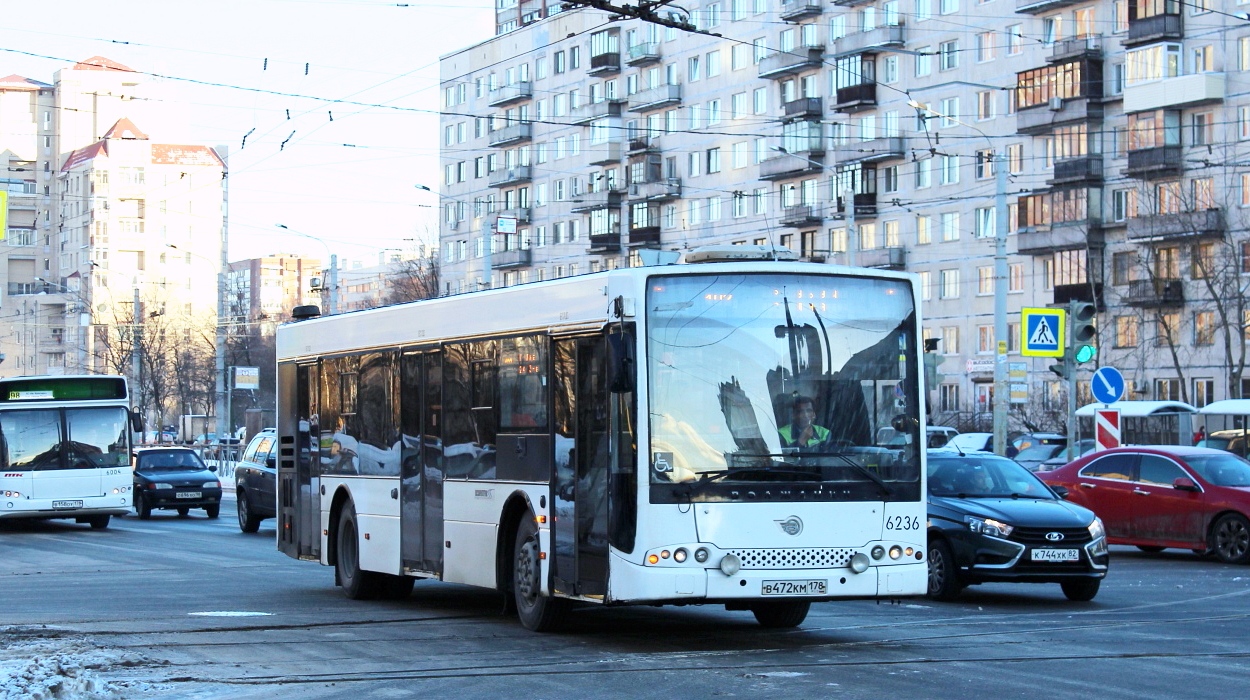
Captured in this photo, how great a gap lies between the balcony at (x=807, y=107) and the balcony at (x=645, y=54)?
11861 millimetres

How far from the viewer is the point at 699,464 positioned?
38.2ft

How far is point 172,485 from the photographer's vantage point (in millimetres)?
36406

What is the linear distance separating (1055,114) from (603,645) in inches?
2284

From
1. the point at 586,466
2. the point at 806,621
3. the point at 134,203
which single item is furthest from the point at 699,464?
the point at 134,203

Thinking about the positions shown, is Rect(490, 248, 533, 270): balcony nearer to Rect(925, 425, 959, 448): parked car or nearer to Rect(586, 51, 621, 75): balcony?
Rect(586, 51, 621, 75): balcony

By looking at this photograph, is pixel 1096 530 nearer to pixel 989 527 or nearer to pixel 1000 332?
pixel 989 527

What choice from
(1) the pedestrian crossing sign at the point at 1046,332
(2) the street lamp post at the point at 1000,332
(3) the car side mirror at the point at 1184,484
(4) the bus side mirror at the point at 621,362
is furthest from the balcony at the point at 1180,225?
(4) the bus side mirror at the point at 621,362

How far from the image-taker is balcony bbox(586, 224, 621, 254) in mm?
89562

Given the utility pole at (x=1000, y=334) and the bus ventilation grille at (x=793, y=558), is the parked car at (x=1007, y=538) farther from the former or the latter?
the utility pole at (x=1000, y=334)

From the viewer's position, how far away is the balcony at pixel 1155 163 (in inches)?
2457

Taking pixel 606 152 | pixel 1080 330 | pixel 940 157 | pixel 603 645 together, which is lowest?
pixel 603 645

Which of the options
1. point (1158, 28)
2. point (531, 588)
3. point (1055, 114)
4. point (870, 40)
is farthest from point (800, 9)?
point (531, 588)

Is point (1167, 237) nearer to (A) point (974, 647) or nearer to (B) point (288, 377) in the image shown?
(B) point (288, 377)

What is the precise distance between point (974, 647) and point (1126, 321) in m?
56.3
